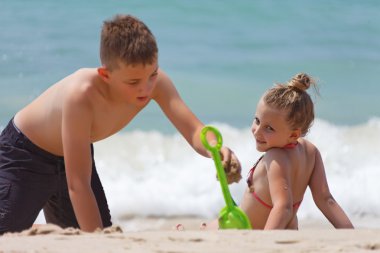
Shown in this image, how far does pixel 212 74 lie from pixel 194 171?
137 inches

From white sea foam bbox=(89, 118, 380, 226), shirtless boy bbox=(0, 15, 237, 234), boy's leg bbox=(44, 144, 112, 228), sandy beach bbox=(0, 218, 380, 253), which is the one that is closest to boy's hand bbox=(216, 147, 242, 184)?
shirtless boy bbox=(0, 15, 237, 234)

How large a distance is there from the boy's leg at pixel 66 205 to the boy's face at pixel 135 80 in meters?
0.59

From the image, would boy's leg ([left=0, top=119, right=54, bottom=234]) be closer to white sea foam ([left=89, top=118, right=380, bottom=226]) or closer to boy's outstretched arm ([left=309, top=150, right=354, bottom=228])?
boy's outstretched arm ([left=309, top=150, right=354, bottom=228])

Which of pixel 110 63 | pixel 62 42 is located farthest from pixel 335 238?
pixel 62 42

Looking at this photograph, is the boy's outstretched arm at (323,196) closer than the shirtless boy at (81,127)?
No

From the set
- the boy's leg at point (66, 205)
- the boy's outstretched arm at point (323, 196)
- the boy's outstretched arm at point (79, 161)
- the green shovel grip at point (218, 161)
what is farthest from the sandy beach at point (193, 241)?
the boy's leg at point (66, 205)

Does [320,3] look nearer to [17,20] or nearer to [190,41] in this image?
[190,41]

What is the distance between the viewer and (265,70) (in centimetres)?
1123

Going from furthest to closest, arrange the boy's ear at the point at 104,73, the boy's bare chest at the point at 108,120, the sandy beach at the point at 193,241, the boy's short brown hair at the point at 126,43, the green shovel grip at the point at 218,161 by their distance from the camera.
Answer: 1. the boy's bare chest at the point at 108,120
2. the boy's ear at the point at 104,73
3. the boy's short brown hair at the point at 126,43
4. the green shovel grip at the point at 218,161
5. the sandy beach at the point at 193,241

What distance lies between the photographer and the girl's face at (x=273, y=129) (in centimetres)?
358

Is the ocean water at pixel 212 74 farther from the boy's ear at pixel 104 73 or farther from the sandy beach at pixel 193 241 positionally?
the sandy beach at pixel 193 241

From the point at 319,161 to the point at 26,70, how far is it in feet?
26.0

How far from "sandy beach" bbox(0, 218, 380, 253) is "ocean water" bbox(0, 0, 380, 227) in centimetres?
394

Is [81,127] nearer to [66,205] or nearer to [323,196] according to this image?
[66,205]
